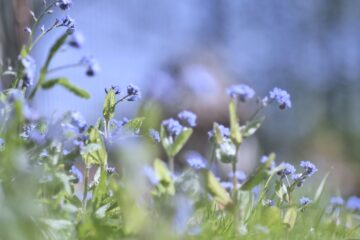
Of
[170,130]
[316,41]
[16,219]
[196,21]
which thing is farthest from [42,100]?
[316,41]

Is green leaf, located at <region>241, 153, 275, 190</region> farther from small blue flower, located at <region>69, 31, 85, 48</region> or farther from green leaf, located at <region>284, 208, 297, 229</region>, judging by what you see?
small blue flower, located at <region>69, 31, 85, 48</region>

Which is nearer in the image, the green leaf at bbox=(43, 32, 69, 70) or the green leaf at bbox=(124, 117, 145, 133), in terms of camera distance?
the green leaf at bbox=(43, 32, 69, 70)

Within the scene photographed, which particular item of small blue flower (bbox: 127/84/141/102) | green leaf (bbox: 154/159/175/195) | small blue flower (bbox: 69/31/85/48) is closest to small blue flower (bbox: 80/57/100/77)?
small blue flower (bbox: 69/31/85/48)

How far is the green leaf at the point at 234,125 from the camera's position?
114cm

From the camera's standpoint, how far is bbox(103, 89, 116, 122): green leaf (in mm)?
1318

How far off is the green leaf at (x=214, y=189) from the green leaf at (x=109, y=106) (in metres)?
0.26

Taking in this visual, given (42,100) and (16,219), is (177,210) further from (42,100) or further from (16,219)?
(42,100)

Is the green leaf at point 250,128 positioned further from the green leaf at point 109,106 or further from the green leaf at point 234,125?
the green leaf at point 109,106

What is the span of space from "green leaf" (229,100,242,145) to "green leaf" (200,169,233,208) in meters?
0.07

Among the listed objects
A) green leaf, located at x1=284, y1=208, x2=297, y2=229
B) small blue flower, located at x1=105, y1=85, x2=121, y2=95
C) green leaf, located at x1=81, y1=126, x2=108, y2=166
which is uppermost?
small blue flower, located at x1=105, y1=85, x2=121, y2=95

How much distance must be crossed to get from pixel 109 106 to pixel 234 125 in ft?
0.89

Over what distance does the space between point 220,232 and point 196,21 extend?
31.3ft

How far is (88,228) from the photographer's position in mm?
1030

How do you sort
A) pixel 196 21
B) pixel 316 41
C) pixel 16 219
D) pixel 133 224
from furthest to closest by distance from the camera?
pixel 316 41, pixel 196 21, pixel 133 224, pixel 16 219
